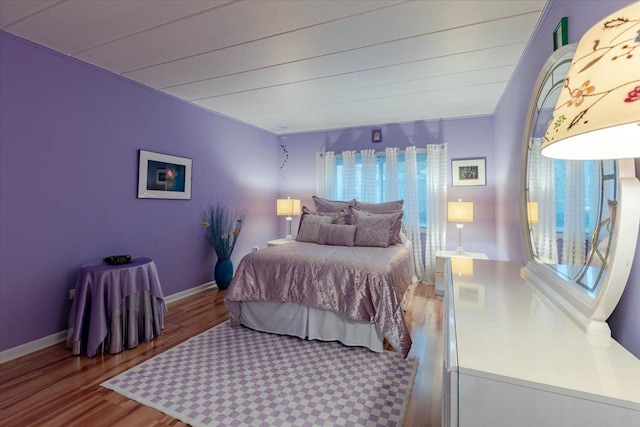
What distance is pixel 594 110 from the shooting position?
0.57 m

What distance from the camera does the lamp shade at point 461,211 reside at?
3480 millimetres

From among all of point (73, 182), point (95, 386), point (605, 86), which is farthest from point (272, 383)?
point (73, 182)

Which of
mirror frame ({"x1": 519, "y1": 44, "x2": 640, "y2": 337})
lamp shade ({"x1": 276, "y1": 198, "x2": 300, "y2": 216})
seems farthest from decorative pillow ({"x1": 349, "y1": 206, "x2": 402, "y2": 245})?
mirror frame ({"x1": 519, "y1": 44, "x2": 640, "y2": 337})

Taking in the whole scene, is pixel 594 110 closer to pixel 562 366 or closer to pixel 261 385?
pixel 562 366

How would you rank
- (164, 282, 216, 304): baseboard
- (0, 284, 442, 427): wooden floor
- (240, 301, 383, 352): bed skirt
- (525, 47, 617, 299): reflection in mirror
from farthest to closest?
(164, 282, 216, 304): baseboard, (240, 301, 383, 352): bed skirt, (0, 284, 442, 427): wooden floor, (525, 47, 617, 299): reflection in mirror

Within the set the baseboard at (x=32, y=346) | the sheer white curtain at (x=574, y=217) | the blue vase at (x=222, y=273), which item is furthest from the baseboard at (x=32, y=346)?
the sheer white curtain at (x=574, y=217)

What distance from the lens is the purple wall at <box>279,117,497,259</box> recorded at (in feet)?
12.5

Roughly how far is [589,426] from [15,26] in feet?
11.4

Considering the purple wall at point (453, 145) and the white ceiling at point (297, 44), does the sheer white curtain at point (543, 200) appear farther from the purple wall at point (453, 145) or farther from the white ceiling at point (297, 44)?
the purple wall at point (453, 145)

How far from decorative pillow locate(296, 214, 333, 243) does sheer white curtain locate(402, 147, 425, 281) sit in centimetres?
131

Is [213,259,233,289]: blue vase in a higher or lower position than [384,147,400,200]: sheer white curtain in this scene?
lower

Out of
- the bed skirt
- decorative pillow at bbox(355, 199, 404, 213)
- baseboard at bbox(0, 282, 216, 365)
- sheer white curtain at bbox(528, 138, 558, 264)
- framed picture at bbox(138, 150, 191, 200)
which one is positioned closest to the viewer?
sheer white curtain at bbox(528, 138, 558, 264)

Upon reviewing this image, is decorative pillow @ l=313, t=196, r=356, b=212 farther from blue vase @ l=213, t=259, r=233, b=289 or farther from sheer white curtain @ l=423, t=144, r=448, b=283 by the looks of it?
blue vase @ l=213, t=259, r=233, b=289

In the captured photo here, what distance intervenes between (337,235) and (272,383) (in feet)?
5.41
